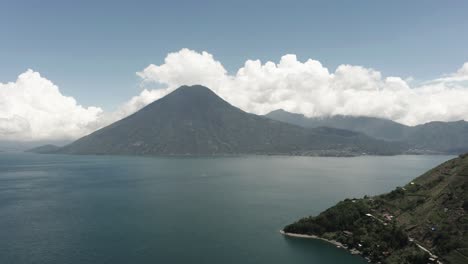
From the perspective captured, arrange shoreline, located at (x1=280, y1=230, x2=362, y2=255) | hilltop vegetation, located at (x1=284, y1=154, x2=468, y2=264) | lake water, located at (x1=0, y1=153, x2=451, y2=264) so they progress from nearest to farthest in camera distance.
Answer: hilltop vegetation, located at (x1=284, y1=154, x2=468, y2=264) < lake water, located at (x1=0, y1=153, x2=451, y2=264) < shoreline, located at (x1=280, y1=230, x2=362, y2=255)

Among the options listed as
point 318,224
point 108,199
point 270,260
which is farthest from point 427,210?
point 108,199

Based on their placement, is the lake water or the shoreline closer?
the lake water

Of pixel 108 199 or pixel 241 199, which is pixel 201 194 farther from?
pixel 108 199

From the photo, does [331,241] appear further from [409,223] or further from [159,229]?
[159,229]

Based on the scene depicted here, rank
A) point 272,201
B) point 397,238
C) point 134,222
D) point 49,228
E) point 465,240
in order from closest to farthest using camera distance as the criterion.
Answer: point 465,240 → point 397,238 → point 49,228 → point 134,222 → point 272,201

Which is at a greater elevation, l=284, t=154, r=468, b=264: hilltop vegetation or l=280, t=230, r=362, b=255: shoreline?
l=284, t=154, r=468, b=264: hilltop vegetation

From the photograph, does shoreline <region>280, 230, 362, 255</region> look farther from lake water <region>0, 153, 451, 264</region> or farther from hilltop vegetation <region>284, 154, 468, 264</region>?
lake water <region>0, 153, 451, 264</region>

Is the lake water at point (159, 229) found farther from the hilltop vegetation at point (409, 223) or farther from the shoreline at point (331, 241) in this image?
the hilltop vegetation at point (409, 223)

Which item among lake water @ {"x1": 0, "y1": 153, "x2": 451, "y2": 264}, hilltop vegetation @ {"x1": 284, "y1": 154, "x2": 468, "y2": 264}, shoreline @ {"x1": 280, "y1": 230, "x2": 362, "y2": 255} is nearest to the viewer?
hilltop vegetation @ {"x1": 284, "y1": 154, "x2": 468, "y2": 264}

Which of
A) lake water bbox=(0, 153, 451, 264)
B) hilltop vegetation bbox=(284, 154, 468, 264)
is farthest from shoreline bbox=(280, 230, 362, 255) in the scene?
lake water bbox=(0, 153, 451, 264)
